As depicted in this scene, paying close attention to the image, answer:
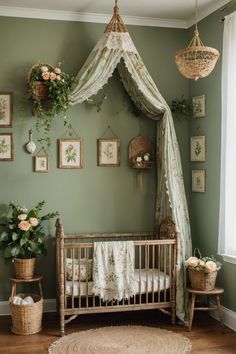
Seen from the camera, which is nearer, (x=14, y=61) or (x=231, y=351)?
(x=231, y=351)

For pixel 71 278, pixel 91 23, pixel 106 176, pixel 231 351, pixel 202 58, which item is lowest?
pixel 231 351

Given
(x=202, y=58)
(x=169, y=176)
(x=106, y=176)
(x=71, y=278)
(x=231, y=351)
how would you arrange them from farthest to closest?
1. (x=106, y=176)
2. (x=169, y=176)
3. (x=71, y=278)
4. (x=231, y=351)
5. (x=202, y=58)

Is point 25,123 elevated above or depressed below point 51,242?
above

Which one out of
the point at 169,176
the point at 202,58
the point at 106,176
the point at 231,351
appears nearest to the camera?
the point at 202,58

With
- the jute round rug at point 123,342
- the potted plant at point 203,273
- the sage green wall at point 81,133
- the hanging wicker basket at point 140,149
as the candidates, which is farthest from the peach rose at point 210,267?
the hanging wicker basket at point 140,149

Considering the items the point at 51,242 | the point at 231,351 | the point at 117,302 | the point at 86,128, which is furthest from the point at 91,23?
the point at 231,351

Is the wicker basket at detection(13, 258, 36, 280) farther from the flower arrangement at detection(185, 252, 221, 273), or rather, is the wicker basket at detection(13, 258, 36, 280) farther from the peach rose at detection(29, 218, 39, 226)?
the flower arrangement at detection(185, 252, 221, 273)

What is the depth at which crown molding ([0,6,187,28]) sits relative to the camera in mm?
4641

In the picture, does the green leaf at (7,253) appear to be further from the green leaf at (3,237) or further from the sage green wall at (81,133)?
the sage green wall at (81,133)

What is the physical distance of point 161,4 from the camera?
4523 mm

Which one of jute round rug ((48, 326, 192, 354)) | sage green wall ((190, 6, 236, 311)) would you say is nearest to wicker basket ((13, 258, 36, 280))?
jute round rug ((48, 326, 192, 354))

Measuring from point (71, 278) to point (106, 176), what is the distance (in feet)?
3.69

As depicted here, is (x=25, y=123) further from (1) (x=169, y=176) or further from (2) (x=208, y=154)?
(2) (x=208, y=154)

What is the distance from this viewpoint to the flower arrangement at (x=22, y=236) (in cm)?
432
